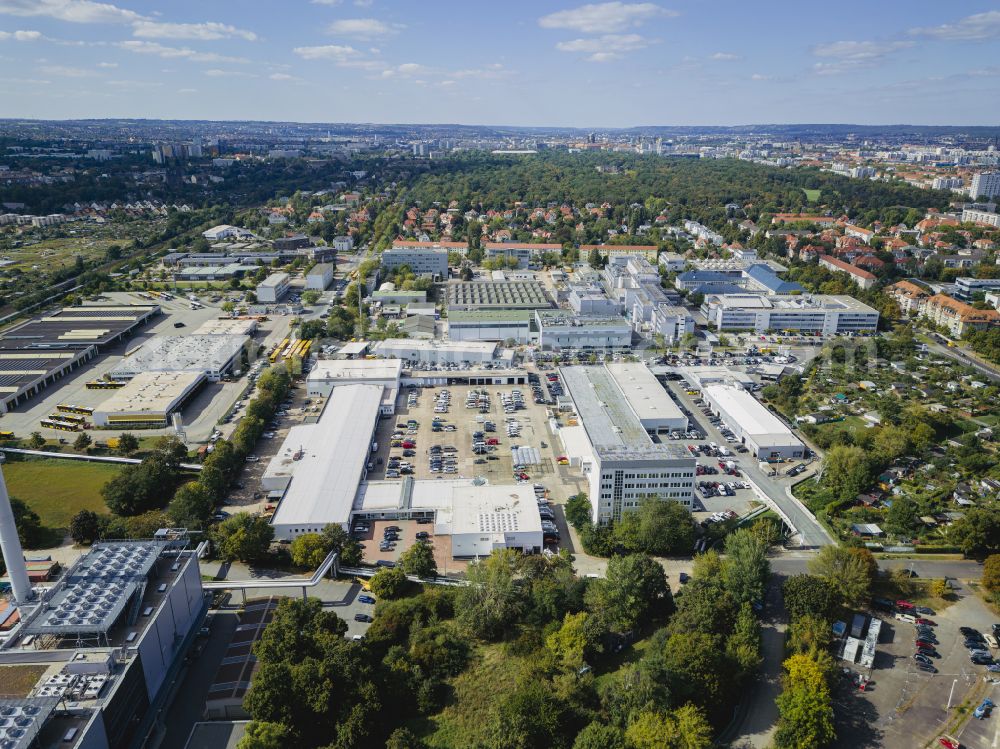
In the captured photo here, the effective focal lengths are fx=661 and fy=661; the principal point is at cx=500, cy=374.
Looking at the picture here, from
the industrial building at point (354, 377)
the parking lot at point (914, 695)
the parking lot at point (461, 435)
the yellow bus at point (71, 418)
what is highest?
the industrial building at point (354, 377)

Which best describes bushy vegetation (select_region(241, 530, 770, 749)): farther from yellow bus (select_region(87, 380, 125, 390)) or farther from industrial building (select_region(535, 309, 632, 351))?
yellow bus (select_region(87, 380, 125, 390))

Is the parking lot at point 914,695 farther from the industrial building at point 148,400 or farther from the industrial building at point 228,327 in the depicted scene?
the industrial building at point 228,327

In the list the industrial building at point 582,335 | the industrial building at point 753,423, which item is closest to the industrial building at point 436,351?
Result: the industrial building at point 582,335

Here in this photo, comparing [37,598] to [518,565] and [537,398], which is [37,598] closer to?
[518,565]

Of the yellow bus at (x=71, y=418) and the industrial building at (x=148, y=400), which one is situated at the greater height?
the industrial building at (x=148, y=400)

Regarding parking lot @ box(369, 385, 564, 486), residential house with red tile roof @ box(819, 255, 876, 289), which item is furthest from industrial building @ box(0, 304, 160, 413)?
residential house with red tile roof @ box(819, 255, 876, 289)

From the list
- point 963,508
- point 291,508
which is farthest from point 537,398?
point 963,508
